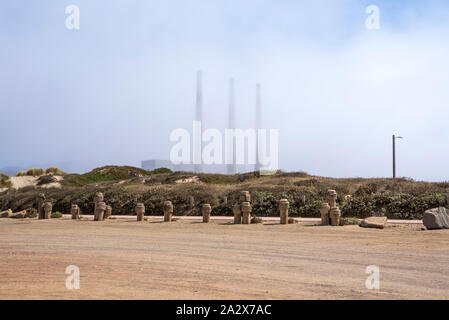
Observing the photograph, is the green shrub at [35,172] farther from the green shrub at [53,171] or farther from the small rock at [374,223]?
the small rock at [374,223]

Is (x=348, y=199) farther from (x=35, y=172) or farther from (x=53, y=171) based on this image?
(x=35, y=172)

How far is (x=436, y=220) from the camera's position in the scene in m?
15.9

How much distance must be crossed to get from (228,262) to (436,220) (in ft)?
31.6

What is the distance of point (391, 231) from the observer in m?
16.0

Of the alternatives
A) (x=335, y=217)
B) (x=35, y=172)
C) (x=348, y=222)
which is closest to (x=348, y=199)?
(x=348, y=222)

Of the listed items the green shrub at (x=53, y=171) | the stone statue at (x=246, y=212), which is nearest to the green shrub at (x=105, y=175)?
the green shrub at (x=53, y=171)

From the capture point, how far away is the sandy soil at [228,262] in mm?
7305

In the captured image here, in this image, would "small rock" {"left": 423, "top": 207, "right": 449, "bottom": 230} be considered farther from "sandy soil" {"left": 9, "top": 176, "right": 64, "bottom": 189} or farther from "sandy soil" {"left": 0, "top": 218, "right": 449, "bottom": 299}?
"sandy soil" {"left": 9, "top": 176, "right": 64, "bottom": 189}

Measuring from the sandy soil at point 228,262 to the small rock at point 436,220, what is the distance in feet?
2.14

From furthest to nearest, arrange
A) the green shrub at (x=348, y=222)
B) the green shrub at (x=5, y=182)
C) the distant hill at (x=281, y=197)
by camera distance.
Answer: the green shrub at (x=5, y=182) → the distant hill at (x=281, y=197) → the green shrub at (x=348, y=222)

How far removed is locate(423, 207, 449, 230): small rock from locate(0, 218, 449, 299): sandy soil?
25.7 inches

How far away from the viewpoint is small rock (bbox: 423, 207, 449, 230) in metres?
15.9
